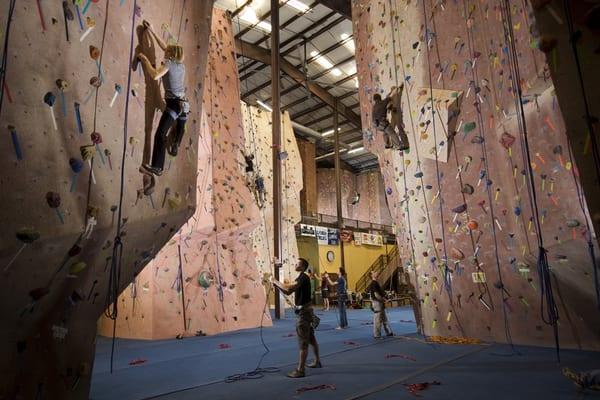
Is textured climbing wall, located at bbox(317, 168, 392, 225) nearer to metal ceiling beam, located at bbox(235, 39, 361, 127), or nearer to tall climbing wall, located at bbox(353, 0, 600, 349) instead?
metal ceiling beam, located at bbox(235, 39, 361, 127)

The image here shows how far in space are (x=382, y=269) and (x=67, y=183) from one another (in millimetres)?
15843

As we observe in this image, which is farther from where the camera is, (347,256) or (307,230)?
(347,256)

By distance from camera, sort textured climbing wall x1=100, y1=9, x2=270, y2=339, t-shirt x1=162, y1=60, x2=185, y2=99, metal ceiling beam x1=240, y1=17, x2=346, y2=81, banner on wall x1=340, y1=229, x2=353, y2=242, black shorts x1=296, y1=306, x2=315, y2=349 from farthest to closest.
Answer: banner on wall x1=340, y1=229, x2=353, y2=242 < metal ceiling beam x1=240, y1=17, x2=346, y2=81 < textured climbing wall x1=100, y1=9, x2=270, y2=339 < black shorts x1=296, y1=306, x2=315, y2=349 < t-shirt x1=162, y1=60, x2=185, y2=99

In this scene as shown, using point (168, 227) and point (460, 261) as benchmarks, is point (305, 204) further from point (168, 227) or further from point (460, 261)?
point (168, 227)

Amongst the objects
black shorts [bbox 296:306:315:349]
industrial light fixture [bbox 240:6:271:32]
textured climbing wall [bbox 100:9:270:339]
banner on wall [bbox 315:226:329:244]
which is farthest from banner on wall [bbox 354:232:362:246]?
black shorts [bbox 296:306:315:349]

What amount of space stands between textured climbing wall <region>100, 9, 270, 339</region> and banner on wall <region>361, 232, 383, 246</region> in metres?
9.34

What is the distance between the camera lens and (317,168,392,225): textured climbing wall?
64.3 feet

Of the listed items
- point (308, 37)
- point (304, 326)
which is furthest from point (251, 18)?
point (304, 326)

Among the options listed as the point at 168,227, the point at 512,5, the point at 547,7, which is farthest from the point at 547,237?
the point at 168,227

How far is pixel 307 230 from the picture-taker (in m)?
14.5

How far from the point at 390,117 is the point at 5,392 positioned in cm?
460

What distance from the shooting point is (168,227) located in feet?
10.4

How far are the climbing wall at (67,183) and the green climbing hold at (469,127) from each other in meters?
3.35

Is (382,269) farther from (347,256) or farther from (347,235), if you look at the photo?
(347,235)
